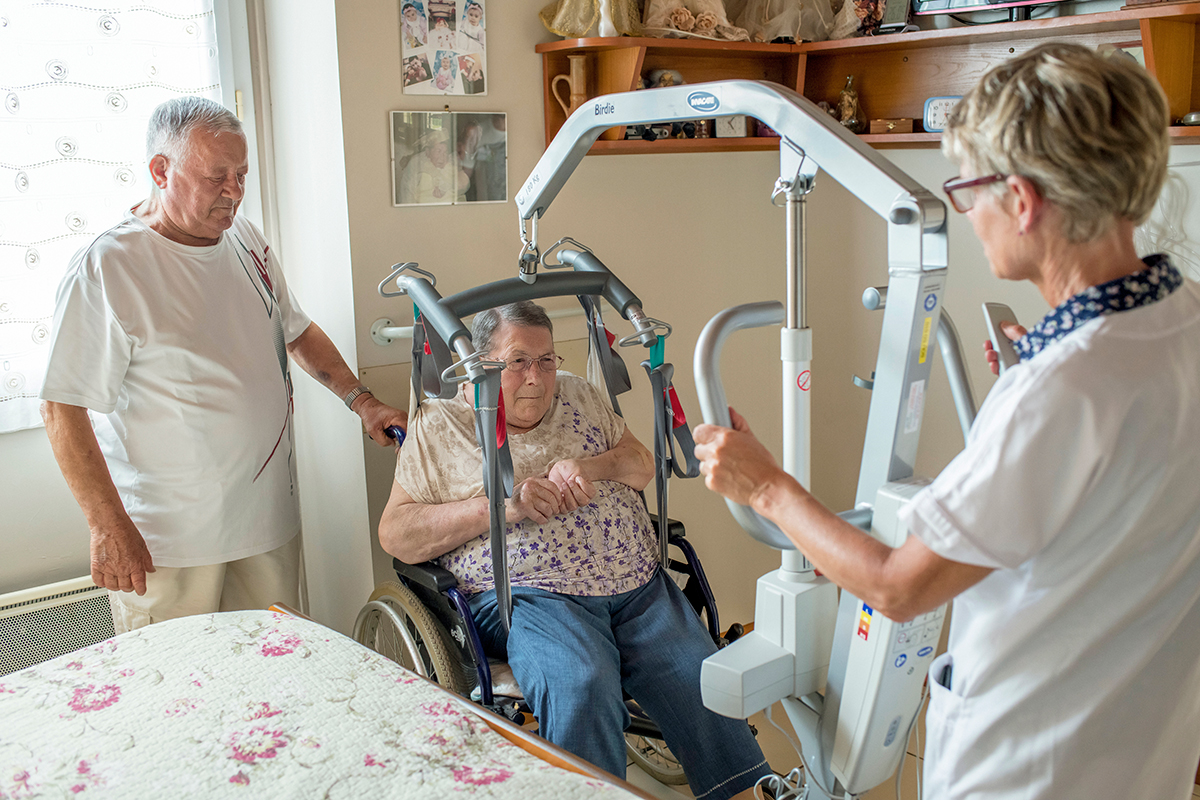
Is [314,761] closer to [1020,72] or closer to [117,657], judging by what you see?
[117,657]

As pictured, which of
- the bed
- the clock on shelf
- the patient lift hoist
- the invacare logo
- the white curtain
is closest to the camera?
the bed

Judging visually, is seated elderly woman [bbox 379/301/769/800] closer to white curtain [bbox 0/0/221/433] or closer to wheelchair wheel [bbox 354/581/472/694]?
wheelchair wheel [bbox 354/581/472/694]

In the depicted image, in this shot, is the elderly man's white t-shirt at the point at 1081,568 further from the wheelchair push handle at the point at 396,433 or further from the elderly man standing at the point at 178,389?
the elderly man standing at the point at 178,389

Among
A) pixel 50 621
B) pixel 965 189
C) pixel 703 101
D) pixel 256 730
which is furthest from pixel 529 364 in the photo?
pixel 50 621

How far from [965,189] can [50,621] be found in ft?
7.12

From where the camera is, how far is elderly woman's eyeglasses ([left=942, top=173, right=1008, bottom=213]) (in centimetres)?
103

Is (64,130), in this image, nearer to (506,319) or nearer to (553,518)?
(506,319)

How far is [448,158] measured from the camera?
249 cm

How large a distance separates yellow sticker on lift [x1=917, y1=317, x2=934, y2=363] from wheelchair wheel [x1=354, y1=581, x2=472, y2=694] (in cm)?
112

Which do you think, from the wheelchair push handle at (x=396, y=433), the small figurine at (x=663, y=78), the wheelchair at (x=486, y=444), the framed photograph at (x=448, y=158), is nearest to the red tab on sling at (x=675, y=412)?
the wheelchair at (x=486, y=444)

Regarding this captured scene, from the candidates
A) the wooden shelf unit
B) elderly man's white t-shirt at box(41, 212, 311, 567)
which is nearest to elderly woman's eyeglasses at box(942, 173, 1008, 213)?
the wooden shelf unit

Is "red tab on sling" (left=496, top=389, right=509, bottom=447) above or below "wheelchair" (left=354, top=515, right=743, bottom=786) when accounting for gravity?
above

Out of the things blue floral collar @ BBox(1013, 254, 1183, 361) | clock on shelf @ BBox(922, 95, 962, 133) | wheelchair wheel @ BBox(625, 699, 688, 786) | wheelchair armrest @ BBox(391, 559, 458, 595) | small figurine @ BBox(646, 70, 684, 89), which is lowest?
wheelchair wheel @ BBox(625, 699, 688, 786)

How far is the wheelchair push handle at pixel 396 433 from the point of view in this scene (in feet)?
7.29
